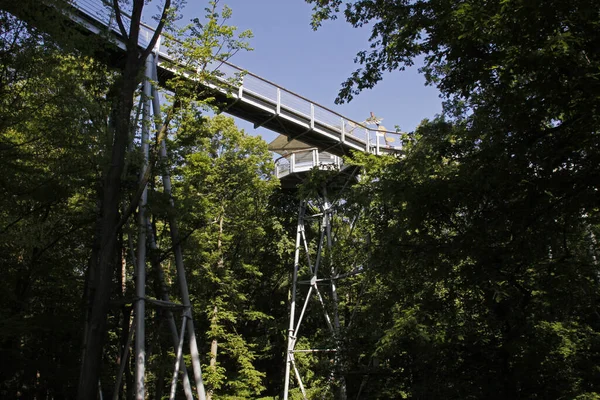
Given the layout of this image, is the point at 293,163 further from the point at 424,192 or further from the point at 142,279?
the point at 424,192

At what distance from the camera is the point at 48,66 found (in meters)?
7.45

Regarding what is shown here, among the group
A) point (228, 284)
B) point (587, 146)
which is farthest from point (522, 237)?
point (228, 284)

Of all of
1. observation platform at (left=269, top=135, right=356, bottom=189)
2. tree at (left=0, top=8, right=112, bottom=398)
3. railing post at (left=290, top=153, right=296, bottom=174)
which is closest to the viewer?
tree at (left=0, top=8, right=112, bottom=398)

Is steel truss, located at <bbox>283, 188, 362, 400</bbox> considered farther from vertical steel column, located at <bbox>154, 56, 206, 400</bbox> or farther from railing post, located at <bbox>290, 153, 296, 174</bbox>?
vertical steel column, located at <bbox>154, 56, 206, 400</bbox>

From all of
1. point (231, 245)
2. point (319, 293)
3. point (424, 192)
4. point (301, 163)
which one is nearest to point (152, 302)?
point (424, 192)

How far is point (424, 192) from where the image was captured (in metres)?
5.34

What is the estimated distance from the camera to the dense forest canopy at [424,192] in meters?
4.61

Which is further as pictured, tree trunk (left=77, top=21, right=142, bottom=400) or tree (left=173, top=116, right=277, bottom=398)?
tree (left=173, top=116, right=277, bottom=398)

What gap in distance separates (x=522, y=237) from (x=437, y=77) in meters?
2.52

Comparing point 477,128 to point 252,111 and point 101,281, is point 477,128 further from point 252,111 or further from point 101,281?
point 252,111

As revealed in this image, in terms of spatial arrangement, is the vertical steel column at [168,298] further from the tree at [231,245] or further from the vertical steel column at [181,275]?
the tree at [231,245]

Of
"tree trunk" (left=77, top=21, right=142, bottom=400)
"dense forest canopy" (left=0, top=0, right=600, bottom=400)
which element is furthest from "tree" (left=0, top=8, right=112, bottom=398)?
"tree trunk" (left=77, top=21, right=142, bottom=400)

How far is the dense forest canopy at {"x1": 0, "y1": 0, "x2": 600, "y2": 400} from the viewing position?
4.61 metres

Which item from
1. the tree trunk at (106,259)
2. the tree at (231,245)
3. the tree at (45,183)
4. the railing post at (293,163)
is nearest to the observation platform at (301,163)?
the railing post at (293,163)
